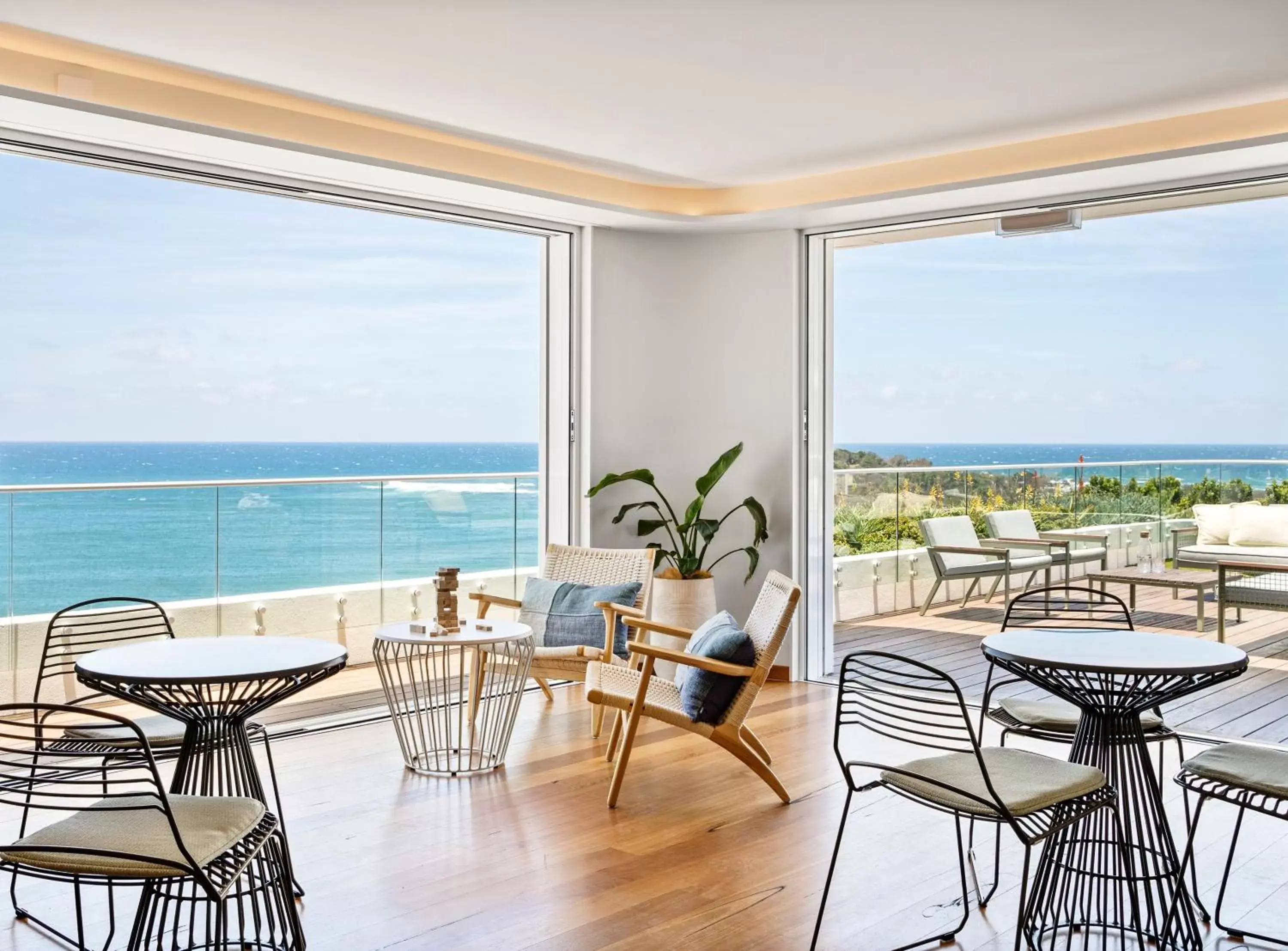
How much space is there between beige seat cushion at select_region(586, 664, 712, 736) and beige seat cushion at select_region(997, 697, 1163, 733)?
107 centimetres

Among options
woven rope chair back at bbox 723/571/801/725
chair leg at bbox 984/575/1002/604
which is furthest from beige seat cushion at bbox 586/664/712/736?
chair leg at bbox 984/575/1002/604

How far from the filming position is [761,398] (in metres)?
6.46

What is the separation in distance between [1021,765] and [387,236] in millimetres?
19248

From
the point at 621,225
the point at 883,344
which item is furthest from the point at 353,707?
the point at 883,344

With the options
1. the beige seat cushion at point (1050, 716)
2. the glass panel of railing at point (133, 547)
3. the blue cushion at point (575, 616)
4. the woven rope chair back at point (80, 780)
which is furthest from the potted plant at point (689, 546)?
the woven rope chair back at point (80, 780)

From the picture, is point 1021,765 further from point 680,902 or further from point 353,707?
point 353,707

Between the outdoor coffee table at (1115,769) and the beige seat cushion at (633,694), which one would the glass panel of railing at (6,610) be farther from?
the outdoor coffee table at (1115,769)

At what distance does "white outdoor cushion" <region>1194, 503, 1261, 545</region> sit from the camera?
5191 mm

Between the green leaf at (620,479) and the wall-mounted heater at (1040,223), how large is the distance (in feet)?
7.24

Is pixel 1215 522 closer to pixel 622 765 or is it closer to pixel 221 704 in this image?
pixel 622 765

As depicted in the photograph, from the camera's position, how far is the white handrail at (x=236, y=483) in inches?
213

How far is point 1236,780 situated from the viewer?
2.86 metres

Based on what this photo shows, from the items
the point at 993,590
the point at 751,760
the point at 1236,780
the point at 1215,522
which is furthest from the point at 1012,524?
the point at 1236,780

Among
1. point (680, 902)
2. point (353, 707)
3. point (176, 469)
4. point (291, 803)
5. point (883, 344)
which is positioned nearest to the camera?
point (680, 902)
